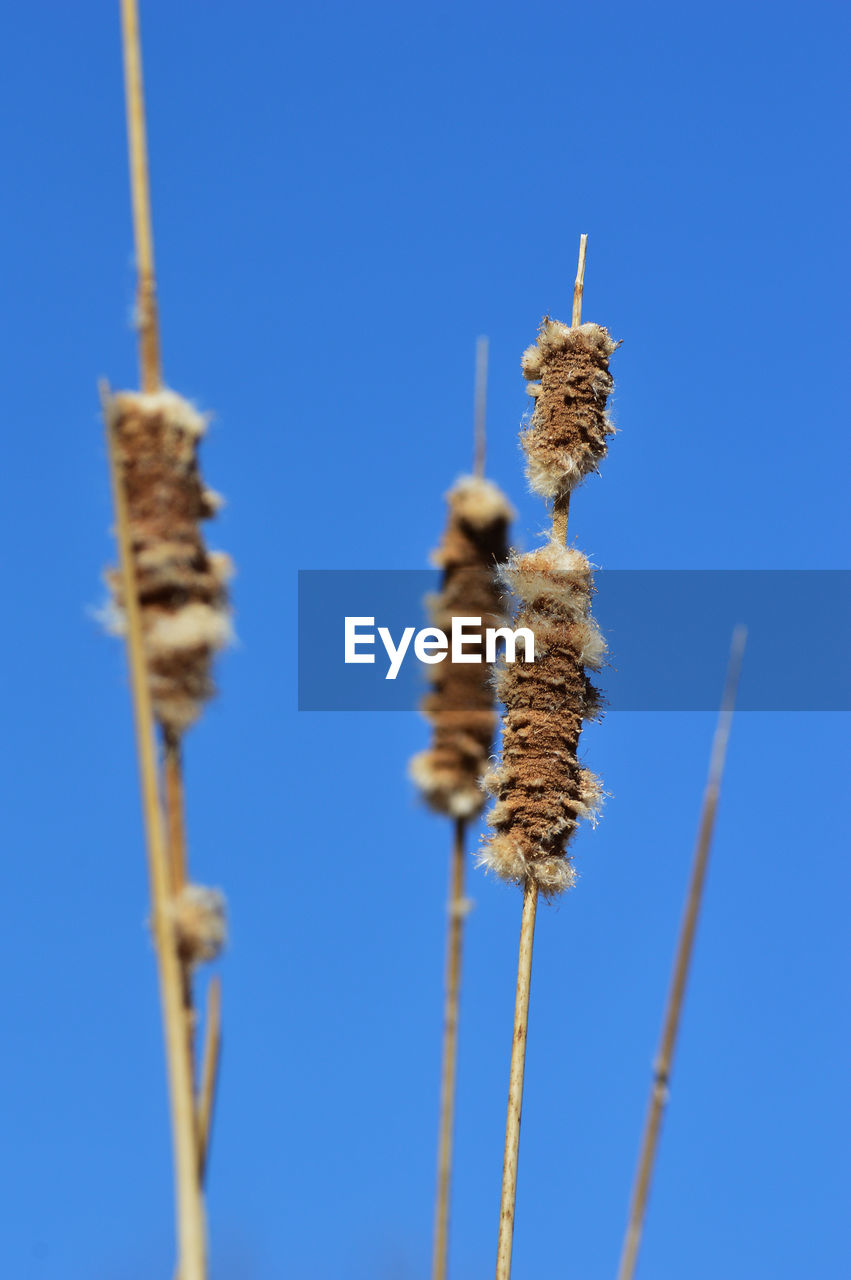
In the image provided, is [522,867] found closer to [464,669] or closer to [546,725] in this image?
[546,725]

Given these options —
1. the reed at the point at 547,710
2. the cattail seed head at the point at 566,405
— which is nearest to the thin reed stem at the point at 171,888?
the reed at the point at 547,710

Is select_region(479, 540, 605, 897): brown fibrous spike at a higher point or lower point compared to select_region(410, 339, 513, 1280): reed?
higher

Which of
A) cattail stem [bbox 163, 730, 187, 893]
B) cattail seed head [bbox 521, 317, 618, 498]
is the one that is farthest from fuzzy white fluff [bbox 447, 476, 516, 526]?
cattail seed head [bbox 521, 317, 618, 498]

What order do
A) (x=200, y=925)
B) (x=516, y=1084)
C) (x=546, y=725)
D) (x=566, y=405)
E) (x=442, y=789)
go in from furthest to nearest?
1. (x=566, y=405)
2. (x=546, y=725)
3. (x=516, y=1084)
4. (x=442, y=789)
5. (x=200, y=925)

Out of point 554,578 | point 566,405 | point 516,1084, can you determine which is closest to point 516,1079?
point 516,1084

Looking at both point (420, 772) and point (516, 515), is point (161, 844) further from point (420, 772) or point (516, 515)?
point (516, 515)

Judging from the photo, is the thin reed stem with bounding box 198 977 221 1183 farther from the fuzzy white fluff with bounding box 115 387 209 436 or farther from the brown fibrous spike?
the brown fibrous spike
